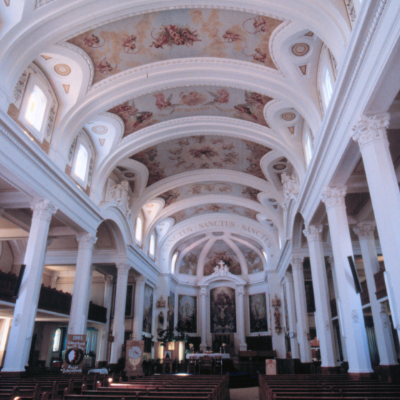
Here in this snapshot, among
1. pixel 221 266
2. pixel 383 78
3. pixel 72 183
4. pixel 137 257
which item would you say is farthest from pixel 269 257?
pixel 383 78

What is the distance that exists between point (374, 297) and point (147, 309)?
14.8m

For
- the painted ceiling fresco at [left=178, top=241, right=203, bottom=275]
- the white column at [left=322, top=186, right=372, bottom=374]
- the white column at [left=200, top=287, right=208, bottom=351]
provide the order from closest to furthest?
the white column at [left=322, top=186, right=372, bottom=374] → the white column at [left=200, top=287, right=208, bottom=351] → the painted ceiling fresco at [left=178, top=241, right=203, bottom=275]

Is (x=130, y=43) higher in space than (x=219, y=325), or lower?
higher

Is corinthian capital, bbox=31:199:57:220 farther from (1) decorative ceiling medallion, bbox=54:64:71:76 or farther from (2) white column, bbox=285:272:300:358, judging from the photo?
(2) white column, bbox=285:272:300:358

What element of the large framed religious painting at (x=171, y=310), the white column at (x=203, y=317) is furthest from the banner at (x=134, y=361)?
the white column at (x=203, y=317)

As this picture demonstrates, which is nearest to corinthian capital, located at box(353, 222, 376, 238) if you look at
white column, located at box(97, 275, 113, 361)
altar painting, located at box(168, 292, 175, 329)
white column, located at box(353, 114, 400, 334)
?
white column, located at box(353, 114, 400, 334)

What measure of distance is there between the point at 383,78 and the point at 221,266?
26012 millimetres

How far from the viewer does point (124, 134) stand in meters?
15.3

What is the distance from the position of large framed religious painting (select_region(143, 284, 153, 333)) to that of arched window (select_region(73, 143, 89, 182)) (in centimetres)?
1073

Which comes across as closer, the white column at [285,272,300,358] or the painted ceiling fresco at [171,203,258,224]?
the white column at [285,272,300,358]

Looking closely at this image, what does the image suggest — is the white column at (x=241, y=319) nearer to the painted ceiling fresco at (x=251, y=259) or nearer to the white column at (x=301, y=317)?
the painted ceiling fresco at (x=251, y=259)

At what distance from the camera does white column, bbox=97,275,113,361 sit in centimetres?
2064

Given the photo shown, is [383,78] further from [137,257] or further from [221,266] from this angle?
[221,266]

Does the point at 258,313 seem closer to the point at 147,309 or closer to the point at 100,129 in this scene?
the point at 147,309
